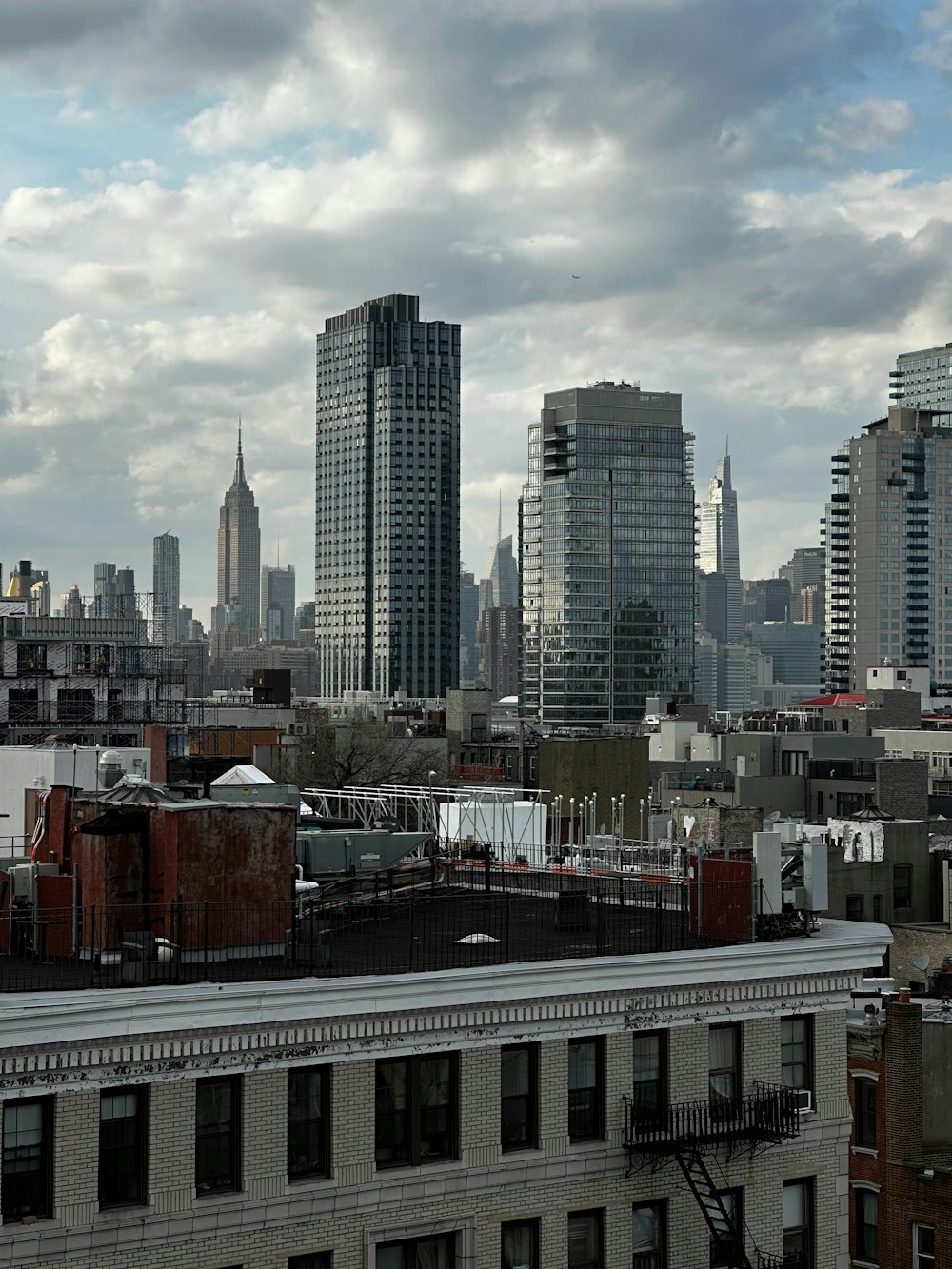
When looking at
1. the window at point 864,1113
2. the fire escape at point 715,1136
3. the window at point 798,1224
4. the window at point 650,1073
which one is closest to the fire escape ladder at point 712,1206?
the fire escape at point 715,1136

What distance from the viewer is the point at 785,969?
26250mm

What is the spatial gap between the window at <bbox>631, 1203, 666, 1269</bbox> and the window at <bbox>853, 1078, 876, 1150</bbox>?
15191 mm

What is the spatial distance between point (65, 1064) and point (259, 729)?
143512 mm

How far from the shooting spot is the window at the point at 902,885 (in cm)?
7075

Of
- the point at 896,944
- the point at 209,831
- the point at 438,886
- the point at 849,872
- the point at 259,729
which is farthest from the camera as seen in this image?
the point at 259,729

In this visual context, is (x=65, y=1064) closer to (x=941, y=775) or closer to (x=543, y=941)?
(x=543, y=941)

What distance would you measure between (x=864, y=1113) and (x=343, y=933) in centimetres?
1740

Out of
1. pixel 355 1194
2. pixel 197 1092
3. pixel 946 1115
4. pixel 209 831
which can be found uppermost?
pixel 209 831

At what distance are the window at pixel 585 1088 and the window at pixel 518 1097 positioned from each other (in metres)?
0.56

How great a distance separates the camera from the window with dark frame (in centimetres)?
2228

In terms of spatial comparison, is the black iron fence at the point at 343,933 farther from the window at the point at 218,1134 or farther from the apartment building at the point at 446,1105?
the window at the point at 218,1134

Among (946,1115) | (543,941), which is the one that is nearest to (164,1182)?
(543,941)

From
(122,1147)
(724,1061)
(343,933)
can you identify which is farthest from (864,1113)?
(122,1147)

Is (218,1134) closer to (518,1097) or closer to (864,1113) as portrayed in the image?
(518,1097)
